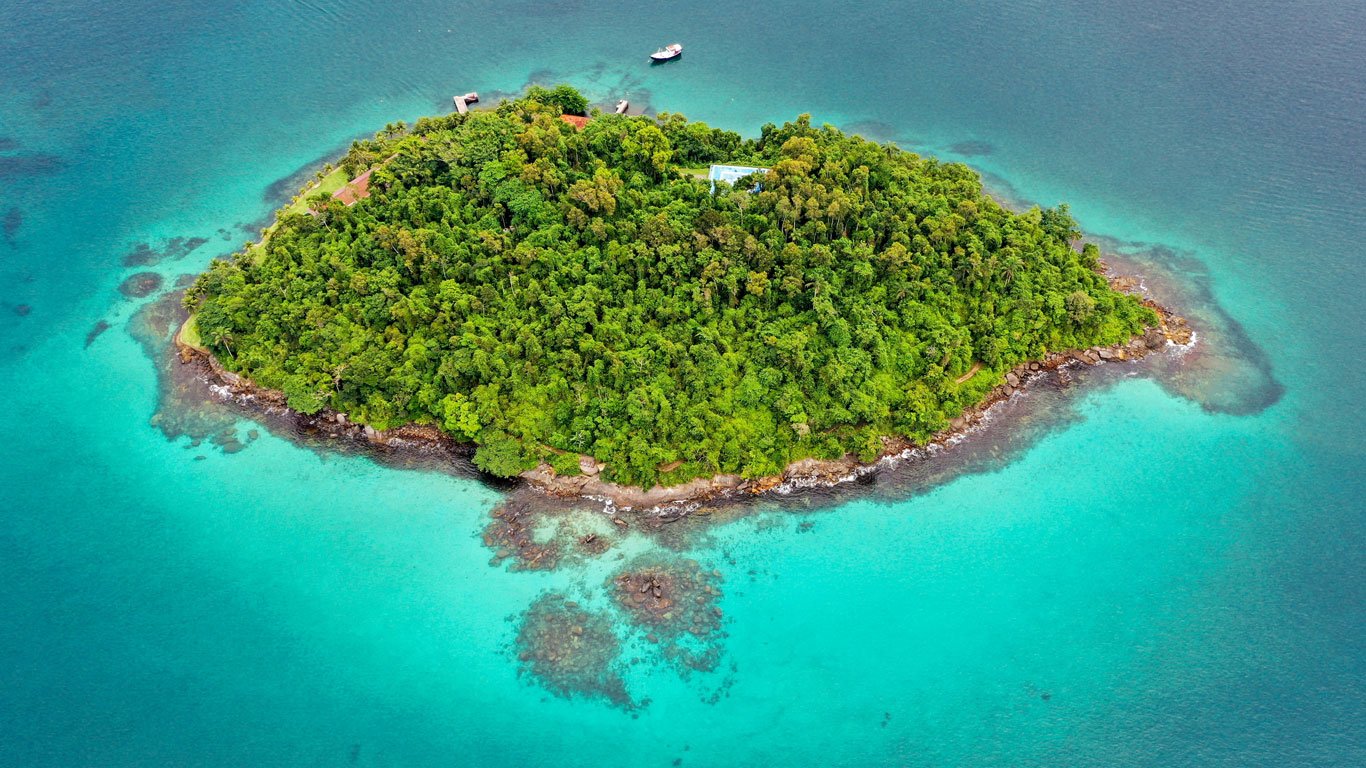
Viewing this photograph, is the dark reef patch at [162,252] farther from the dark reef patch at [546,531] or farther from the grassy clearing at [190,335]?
the dark reef patch at [546,531]

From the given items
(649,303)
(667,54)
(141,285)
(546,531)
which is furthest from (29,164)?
(546,531)

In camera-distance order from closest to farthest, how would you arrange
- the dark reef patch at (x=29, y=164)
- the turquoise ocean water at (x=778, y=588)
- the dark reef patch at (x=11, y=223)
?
the turquoise ocean water at (x=778, y=588) < the dark reef patch at (x=11, y=223) < the dark reef patch at (x=29, y=164)

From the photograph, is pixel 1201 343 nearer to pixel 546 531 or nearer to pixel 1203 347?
pixel 1203 347

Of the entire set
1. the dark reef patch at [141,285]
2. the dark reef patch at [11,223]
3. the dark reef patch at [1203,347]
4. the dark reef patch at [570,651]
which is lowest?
the dark reef patch at [570,651]

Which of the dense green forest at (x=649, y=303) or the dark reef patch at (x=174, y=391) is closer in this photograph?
the dense green forest at (x=649, y=303)

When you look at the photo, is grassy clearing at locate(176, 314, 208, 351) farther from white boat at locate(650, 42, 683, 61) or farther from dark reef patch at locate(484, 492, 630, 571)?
white boat at locate(650, 42, 683, 61)

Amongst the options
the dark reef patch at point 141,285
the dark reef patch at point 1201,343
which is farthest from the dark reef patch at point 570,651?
the dark reef patch at point 141,285

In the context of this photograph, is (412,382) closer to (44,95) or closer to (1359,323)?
(44,95)
